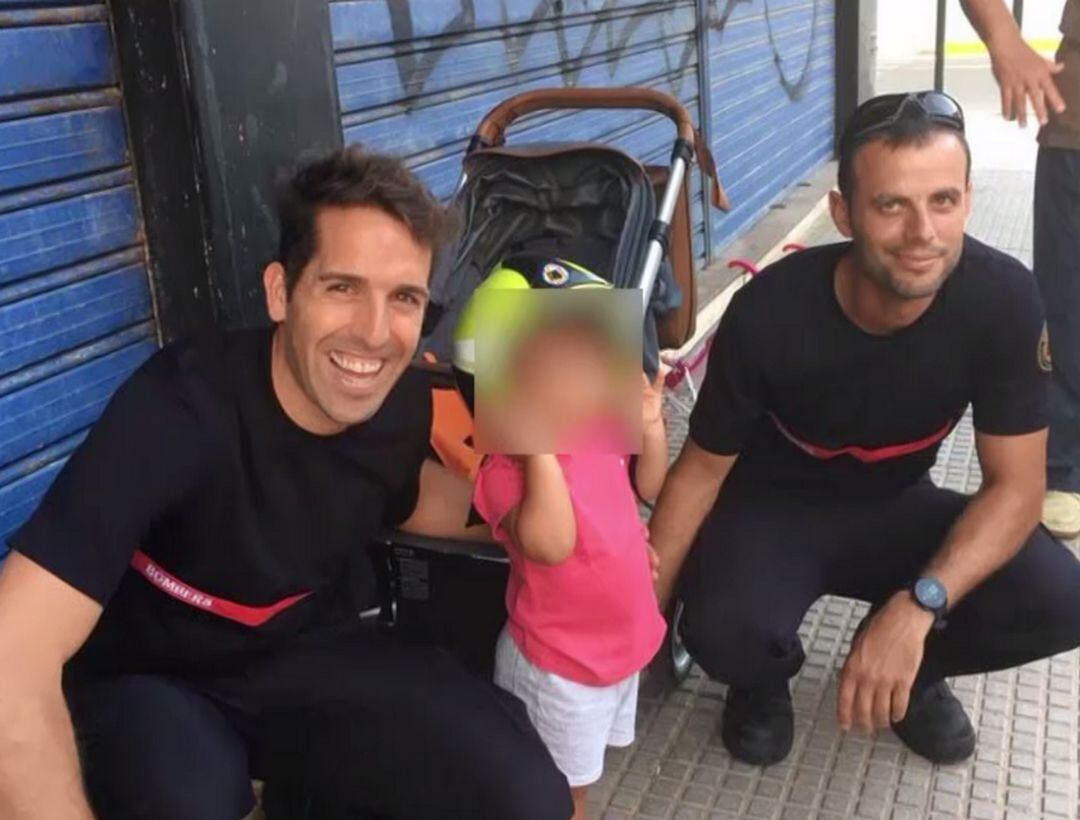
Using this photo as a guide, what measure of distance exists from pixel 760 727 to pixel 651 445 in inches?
33.1

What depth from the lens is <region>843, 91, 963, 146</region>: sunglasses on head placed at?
2.57 metres

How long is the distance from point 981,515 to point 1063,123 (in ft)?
5.20

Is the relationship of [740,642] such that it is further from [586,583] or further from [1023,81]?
[1023,81]

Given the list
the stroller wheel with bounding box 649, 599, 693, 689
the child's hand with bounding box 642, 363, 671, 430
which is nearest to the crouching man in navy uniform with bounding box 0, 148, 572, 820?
the child's hand with bounding box 642, 363, 671, 430

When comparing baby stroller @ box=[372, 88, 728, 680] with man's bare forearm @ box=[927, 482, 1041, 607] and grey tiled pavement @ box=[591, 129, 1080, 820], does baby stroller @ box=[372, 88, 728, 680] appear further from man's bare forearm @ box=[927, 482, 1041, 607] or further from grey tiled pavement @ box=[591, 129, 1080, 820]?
man's bare forearm @ box=[927, 482, 1041, 607]

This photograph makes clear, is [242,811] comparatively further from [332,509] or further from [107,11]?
[107,11]

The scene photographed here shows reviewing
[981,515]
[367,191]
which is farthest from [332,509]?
[981,515]

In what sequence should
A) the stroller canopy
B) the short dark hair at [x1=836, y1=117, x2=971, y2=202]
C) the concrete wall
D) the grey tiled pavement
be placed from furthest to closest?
the concrete wall, the stroller canopy, the grey tiled pavement, the short dark hair at [x1=836, y1=117, x2=971, y2=202]

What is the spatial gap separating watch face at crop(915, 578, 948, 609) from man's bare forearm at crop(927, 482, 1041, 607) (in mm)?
20

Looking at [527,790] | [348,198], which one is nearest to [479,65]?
[348,198]

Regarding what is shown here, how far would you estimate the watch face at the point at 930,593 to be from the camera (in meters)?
2.53

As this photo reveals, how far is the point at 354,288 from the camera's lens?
2088 millimetres

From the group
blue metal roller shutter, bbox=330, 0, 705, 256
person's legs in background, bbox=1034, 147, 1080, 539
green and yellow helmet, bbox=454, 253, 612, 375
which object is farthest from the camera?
person's legs in background, bbox=1034, 147, 1080, 539

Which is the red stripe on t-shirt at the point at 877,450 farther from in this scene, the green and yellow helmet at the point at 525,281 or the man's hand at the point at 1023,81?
the green and yellow helmet at the point at 525,281
